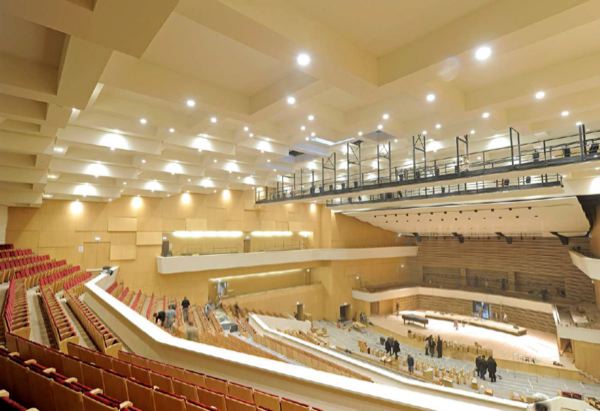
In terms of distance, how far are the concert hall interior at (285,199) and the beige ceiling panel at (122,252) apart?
0.34 ft

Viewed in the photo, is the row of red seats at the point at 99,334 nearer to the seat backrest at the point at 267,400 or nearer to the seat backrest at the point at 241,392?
the seat backrest at the point at 241,392

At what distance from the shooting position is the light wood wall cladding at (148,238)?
17.0 m

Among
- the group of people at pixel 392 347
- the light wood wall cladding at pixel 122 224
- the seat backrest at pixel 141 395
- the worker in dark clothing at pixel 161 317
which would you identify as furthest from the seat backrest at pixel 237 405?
the light wood wall cladding at pixel 122 224

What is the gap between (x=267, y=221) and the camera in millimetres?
21766

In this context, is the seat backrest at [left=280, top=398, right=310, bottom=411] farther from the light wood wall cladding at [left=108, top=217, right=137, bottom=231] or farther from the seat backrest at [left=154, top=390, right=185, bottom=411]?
the light wood wall cladding at [left=108, top=217, right=137, bottom=231]

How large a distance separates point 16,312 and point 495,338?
20.5 m

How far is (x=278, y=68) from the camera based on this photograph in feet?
18.1

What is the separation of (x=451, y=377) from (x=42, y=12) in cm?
1434

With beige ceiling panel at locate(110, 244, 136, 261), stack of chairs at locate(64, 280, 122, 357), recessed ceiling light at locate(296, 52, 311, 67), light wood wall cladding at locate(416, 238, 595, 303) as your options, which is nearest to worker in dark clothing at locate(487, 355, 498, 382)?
light wood wall cladding at locate(416, 238, 595, 303)

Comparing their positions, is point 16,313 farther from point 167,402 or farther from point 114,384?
point 167,402

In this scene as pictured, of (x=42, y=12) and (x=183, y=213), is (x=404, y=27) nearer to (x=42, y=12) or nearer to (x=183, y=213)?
(x=42, y=12)

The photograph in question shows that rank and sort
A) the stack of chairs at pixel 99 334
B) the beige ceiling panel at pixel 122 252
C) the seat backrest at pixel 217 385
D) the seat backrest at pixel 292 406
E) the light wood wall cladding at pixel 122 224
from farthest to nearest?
the light wood wall cladding at pixel 122 224 → the beige ceiling panel at pixel 122 252 → the stack of chairs at pixel 99 334 → the seat backrest at pixel 217 385 → the seat backrest at pixel 292 406

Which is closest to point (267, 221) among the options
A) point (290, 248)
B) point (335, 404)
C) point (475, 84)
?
point (290, 248)

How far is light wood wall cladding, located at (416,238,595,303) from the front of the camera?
1848 cm
